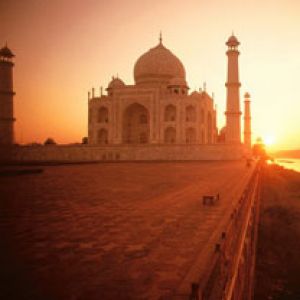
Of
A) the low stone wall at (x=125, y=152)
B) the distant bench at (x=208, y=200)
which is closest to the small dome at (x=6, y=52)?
the low stone wall at (x=125, y=152)

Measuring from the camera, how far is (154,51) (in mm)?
38656

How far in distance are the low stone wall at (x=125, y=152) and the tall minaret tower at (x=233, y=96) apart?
157cm

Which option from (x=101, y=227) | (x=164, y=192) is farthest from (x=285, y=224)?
(x=101, y=227)

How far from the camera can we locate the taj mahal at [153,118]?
98.9ft

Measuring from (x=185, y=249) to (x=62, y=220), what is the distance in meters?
2.50

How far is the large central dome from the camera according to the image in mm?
37594

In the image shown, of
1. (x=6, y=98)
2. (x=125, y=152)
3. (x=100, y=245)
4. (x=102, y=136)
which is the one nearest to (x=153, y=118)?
(x=125, y=152)

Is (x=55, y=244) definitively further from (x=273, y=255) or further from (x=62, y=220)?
(x=273, y=255)

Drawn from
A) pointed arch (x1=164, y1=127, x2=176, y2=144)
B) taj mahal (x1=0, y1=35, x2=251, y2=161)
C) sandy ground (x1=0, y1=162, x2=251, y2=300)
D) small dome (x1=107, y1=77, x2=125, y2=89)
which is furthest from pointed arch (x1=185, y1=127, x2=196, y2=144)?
sandy ground (x1=0, y1=162, x2=251, y2=300)

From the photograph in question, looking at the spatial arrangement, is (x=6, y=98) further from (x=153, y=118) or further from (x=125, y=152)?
(x=153, y=118)

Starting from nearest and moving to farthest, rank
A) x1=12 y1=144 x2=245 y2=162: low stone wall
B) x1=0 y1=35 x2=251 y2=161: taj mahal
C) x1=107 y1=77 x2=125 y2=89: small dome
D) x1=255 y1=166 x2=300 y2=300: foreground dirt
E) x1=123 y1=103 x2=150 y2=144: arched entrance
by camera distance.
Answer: x1=255 y1=166 x2=300 y2=300: foreground dirt, x1=12 y1=144 x2=245 y2=162: low stone wall, x1=0 y1=35 x2=251 y2=161: taj mahal, x1=123 y1=103 x2=150 y2=144: arched entrance, x1=107 y1=77 x2=125 y2=89: small dome

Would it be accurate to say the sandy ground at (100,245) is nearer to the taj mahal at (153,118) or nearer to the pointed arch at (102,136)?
the taj mahal at (153,118)

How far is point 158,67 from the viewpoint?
37.7m

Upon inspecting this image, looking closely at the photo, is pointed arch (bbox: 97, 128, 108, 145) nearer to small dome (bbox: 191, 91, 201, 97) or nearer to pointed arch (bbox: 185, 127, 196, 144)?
pointed arch (bbox: 185, 127, 196, 144)
